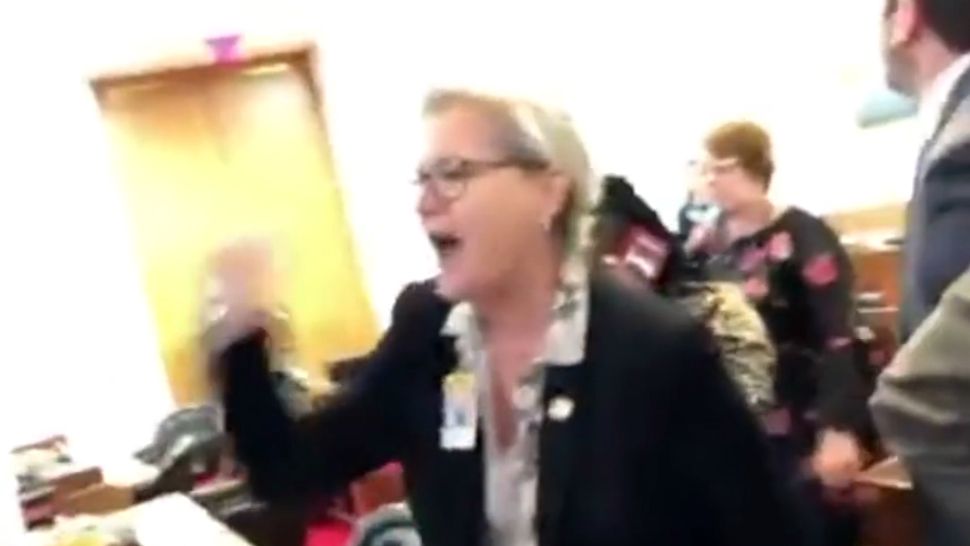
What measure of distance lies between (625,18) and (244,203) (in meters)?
2.02

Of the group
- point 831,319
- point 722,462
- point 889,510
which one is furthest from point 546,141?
point 831,319

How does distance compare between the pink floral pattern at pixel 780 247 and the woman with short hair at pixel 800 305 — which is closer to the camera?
the woman with short hair at pixel 800 305

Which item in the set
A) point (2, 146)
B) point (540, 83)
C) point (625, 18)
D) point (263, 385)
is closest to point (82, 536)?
point (263, 385)

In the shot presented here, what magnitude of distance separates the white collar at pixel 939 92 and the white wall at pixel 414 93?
187 inches

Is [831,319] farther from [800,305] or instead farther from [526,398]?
[526,398]

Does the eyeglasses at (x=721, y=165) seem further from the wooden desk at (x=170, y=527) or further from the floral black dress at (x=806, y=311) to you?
the wooden desk at (x=170, y=527)

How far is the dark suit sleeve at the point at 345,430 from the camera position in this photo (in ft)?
6.61

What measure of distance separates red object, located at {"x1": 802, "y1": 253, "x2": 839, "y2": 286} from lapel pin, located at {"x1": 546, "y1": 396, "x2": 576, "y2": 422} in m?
1.58

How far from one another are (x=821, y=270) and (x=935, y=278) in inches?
73.6

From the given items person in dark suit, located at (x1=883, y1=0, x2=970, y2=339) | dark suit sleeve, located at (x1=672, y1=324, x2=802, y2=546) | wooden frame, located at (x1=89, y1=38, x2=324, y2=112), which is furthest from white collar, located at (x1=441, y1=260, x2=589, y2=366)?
wooden frame, located at (x1=89, y1=38, x2=324, y2=112)

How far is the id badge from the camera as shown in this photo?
6.44 ft

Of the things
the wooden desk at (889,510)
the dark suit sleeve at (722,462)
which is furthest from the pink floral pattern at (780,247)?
the dark suit sleeve at (722,462)

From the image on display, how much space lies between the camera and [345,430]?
2.05 m

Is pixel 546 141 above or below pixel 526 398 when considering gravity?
above
